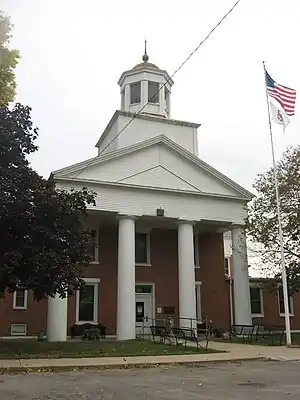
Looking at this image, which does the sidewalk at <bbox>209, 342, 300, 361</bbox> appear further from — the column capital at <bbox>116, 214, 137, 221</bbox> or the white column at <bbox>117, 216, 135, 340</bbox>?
the column capital at <bbox>116, 214, 137, 221</bbox>

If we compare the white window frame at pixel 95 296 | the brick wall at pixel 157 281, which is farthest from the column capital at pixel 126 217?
the white window frame at pixel 95 296

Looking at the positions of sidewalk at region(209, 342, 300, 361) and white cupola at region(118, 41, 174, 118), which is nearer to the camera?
sidewalk at region(209, 342, 300, 361)

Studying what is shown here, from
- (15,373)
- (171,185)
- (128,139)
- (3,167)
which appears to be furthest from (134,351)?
(128,139)

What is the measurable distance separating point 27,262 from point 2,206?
7.01 feet

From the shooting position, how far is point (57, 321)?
83.3ft

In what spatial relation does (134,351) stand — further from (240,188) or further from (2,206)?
(240,188)

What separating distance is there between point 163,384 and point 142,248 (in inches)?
829

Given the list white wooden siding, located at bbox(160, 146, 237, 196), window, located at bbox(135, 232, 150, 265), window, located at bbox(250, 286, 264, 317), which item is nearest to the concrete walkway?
white wooden siding, located at bbox(160, 146, 237, 196)

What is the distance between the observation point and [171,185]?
29.0m

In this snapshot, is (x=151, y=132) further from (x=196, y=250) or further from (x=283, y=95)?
(x=283, y=95)

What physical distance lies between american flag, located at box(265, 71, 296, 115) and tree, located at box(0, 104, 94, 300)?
34.7 feet

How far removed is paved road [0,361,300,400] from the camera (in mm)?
9445

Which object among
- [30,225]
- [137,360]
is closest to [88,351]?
[137,360]

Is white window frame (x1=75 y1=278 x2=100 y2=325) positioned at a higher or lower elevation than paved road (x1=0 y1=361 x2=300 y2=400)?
higher
